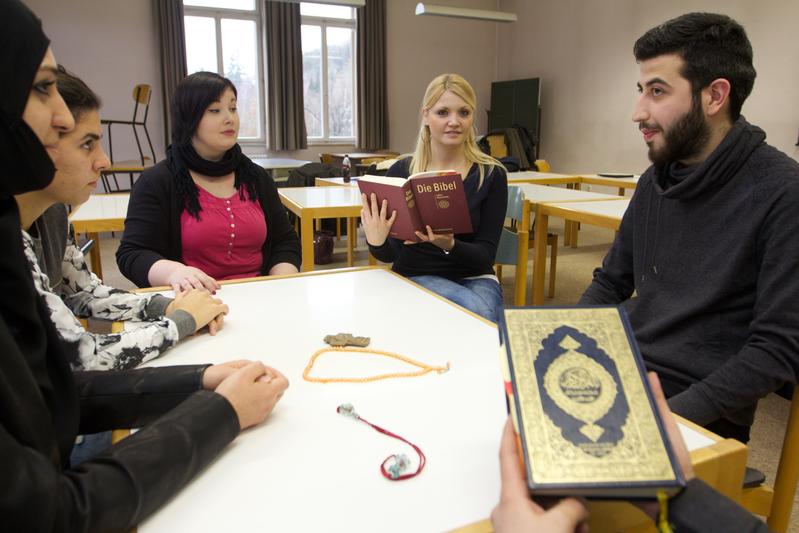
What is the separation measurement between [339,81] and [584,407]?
26.3 ft

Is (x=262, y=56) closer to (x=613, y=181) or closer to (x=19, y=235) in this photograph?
(x=613, y=181)

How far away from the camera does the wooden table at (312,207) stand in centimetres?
262

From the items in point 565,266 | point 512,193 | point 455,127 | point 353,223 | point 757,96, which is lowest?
point 565,266

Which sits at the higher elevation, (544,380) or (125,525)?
(544,380)

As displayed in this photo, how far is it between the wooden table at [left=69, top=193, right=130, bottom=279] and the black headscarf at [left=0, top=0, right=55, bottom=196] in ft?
5.52

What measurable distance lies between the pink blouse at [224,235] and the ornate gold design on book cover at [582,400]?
148 cm

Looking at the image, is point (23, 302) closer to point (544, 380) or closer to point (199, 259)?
point (544, 380)

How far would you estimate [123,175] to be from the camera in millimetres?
7023

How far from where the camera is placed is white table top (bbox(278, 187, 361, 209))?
2.79 m

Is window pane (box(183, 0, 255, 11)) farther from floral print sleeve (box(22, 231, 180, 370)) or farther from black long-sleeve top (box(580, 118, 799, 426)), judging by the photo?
black long-sleeve top (box(580, 118, 799, 426))

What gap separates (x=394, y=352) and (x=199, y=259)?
3.78 feet

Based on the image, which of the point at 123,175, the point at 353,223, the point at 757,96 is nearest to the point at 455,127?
the point at 353,223

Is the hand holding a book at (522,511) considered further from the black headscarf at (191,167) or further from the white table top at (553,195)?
the white table top at (553,195)

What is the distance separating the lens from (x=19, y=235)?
0.64 meters
